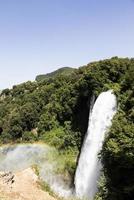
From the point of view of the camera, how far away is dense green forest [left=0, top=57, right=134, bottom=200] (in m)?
35.4

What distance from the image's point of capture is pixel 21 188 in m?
29.0

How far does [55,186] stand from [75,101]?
1699 centimetres

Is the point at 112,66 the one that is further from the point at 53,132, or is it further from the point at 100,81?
the point at 53,132

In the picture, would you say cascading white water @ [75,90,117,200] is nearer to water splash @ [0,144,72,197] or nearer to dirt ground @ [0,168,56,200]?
water splash @ [0,144,72,197]

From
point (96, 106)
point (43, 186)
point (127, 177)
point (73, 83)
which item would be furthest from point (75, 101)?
point (43, 186)

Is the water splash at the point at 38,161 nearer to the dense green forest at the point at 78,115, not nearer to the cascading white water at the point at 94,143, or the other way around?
the cascading white water at the point at 94,143

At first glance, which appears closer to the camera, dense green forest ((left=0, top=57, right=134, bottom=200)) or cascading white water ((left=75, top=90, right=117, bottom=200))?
dense green forest ((left=0, top=57, right=134, bottom=200))

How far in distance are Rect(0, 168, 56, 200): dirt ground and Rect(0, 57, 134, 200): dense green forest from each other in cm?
644

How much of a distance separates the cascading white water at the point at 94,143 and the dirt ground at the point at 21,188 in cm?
897

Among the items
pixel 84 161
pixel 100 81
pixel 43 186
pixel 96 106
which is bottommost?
pixel 43 186

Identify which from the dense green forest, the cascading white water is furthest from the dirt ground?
the cascading white water

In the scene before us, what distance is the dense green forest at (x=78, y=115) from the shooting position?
3544 cm

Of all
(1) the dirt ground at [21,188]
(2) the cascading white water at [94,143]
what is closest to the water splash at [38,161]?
(2) the cascading white water at [94,143]

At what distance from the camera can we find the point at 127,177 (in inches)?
1396
